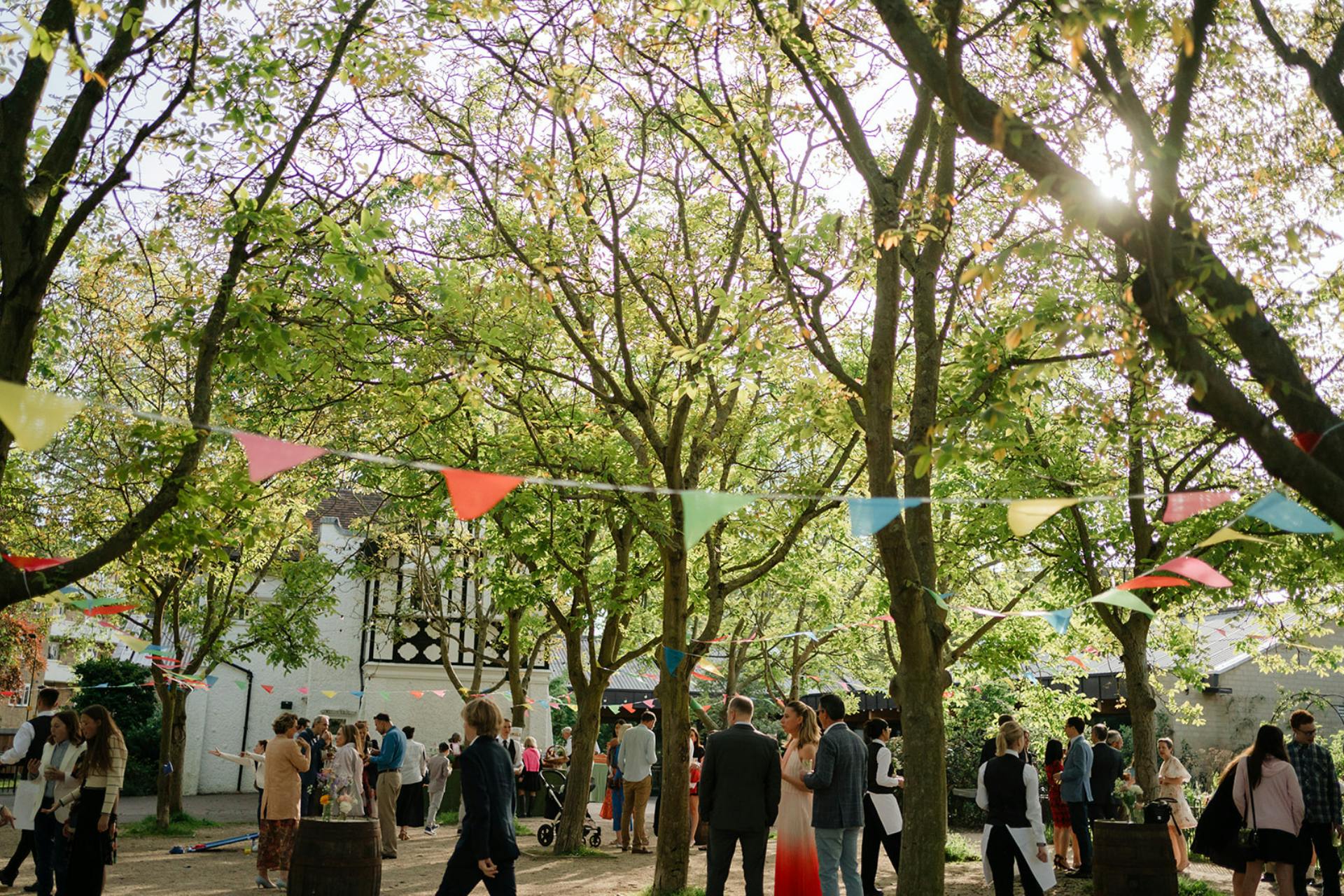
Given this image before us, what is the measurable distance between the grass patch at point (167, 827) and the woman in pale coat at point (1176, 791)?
43.1ft

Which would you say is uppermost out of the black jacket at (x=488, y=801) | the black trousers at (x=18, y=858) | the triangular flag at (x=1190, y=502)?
the triangular flag at (x=1190, y=502)

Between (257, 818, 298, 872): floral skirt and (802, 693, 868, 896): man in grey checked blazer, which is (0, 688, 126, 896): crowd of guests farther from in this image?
(802, 693, 868, 896): man in grey checked blazer

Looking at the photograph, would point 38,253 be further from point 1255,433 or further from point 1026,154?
point 1255,433

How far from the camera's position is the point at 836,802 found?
8039 millimetres

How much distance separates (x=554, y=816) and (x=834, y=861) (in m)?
12.4

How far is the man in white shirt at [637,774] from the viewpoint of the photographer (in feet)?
48.3

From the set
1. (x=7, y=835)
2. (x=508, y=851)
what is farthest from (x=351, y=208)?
→ (x=7, y=835)

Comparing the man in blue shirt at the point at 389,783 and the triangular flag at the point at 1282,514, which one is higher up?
the triangular flag at the point at 1282,514

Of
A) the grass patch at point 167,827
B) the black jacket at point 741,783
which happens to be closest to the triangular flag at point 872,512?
the black jacket at point 741,783

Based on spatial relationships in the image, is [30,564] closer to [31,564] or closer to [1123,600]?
[31,564]

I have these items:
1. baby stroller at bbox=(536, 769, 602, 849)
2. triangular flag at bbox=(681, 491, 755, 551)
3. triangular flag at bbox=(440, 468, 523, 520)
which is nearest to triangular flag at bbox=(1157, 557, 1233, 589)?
triangular flag at bbox=(681, 491, 755, 551)

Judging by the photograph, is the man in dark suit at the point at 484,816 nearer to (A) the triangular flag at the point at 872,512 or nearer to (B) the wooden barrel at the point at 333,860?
(B) the wooden barrel at the point at 333,860

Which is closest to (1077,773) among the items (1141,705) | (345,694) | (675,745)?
(1141,705)

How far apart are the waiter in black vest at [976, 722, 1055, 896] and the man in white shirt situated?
619 cm
